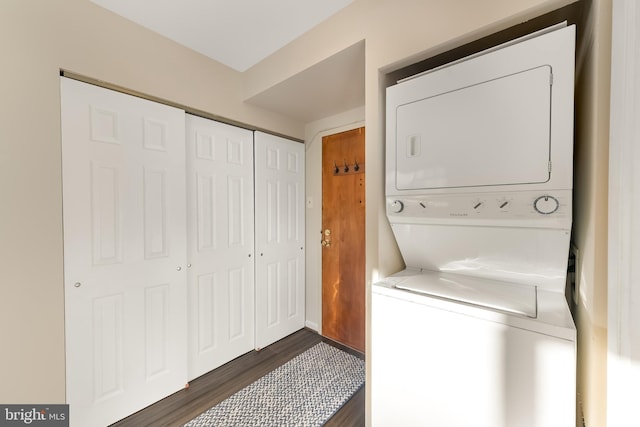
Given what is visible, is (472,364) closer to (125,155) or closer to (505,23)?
(505,23)

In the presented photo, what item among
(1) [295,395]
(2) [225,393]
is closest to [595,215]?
(1) [295,395]

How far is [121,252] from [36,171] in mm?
584

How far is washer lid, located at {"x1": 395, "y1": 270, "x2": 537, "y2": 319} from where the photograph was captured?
2.84ft

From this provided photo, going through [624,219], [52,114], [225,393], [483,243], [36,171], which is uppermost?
[52,114]

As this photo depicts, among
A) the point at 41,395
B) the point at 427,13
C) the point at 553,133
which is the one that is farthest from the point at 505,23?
the point at 41,395

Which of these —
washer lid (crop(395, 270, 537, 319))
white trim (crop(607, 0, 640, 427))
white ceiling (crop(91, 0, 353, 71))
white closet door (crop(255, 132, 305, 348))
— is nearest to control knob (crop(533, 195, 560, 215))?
white trim (crop(607, 0, 640, 427))

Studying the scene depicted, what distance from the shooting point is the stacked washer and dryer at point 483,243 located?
802 millimetres

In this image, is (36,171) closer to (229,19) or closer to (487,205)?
(229,19)

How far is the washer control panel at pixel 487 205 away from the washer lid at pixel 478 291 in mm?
298

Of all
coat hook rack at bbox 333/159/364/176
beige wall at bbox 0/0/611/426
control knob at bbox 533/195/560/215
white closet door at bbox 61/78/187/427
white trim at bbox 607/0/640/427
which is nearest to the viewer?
white trim at bbox 607/0/640/427

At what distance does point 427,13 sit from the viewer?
1111mm

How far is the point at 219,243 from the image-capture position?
208cm

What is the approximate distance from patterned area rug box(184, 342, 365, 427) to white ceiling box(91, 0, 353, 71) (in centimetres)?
249

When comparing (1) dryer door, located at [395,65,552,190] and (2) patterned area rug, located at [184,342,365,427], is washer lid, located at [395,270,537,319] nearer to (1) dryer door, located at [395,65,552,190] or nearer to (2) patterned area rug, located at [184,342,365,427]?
(1) dryer door, located at [395,65,552,190]
